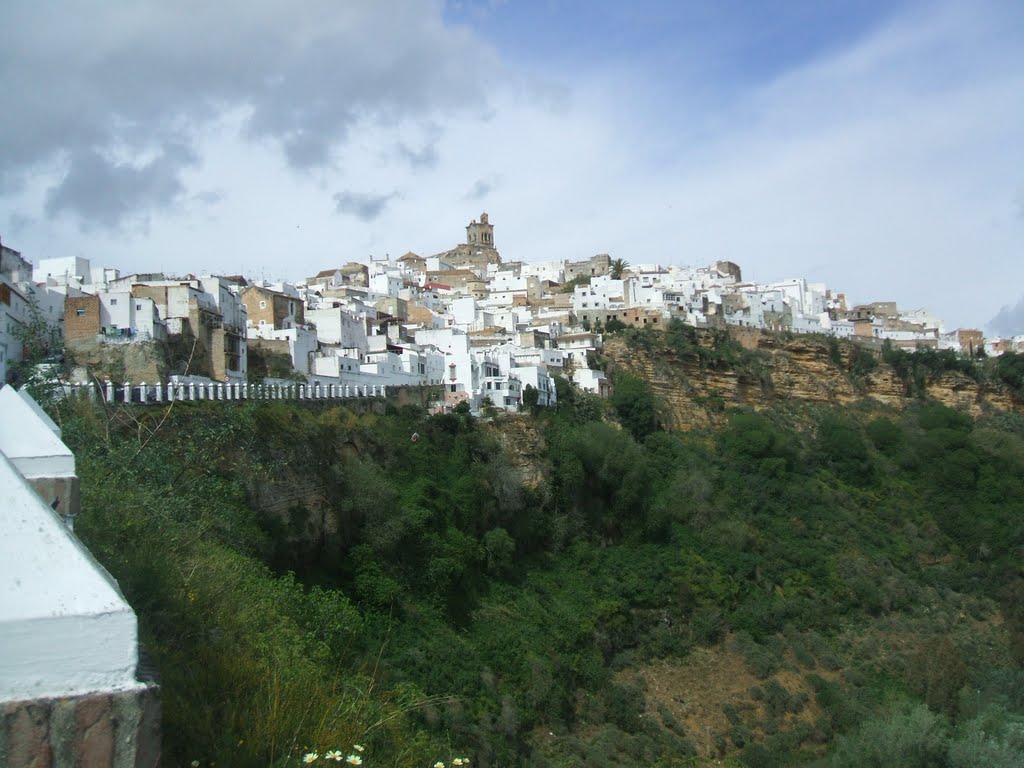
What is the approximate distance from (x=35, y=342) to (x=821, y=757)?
1904cm

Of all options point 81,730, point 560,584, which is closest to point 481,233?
point 560,584

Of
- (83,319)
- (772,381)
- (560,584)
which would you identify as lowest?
(560,584)

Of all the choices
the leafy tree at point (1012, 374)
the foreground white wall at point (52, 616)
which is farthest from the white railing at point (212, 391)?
the leafy tree at point (1012, 374)

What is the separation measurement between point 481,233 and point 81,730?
85.3 meters

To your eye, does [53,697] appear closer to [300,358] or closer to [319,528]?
[319,528]

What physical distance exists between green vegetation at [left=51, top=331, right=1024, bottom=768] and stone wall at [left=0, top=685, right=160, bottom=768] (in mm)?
2594

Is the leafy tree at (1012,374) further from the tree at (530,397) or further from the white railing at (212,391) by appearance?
the white railing at (212,391)

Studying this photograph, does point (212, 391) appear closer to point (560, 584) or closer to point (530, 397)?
point (560, 584)

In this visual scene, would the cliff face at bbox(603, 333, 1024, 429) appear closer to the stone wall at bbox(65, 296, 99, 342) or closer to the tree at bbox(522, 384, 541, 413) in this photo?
the tree at bbox(522, 384, 541, 413)

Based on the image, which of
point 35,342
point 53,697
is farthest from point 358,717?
point 35,342

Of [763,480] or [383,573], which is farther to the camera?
Result: [763,480]

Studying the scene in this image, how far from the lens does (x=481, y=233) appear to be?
86625mm

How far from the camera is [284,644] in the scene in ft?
31.9

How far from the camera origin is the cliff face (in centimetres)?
4097
